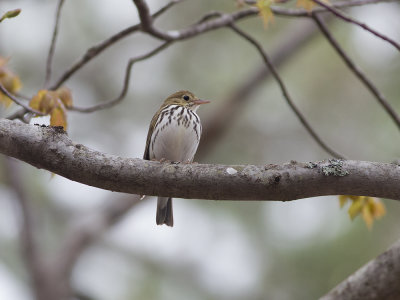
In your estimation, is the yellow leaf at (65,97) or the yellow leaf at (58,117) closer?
the yellow leaf at (58,117)

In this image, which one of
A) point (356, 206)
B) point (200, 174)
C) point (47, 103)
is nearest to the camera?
point (200, 174)

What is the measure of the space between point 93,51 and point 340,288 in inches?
97.1

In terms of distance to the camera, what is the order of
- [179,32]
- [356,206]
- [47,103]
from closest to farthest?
[47,103] → [356,206] → [179,32]

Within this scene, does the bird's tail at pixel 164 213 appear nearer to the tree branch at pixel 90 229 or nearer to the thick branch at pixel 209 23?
the thick branch at pixel 209 23

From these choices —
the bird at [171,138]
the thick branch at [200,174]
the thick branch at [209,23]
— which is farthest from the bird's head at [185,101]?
the thick branch at [200,174]

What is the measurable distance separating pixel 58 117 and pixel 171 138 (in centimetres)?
130

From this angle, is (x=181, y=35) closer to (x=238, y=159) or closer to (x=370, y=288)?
(x=370, y=288)

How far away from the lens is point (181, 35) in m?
4.57

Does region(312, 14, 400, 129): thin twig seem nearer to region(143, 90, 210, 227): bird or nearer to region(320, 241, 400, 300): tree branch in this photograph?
region(320, 241, 400, 300): tree branch

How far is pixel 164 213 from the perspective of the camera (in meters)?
5.25

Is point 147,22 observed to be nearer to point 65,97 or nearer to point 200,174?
point 65,97

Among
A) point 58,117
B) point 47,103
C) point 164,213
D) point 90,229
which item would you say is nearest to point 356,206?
point 164,213

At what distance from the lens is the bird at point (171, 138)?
4.94m

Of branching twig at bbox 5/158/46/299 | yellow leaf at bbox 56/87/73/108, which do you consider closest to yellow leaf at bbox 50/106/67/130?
yellow leaf at bbox 56/87/73/108
